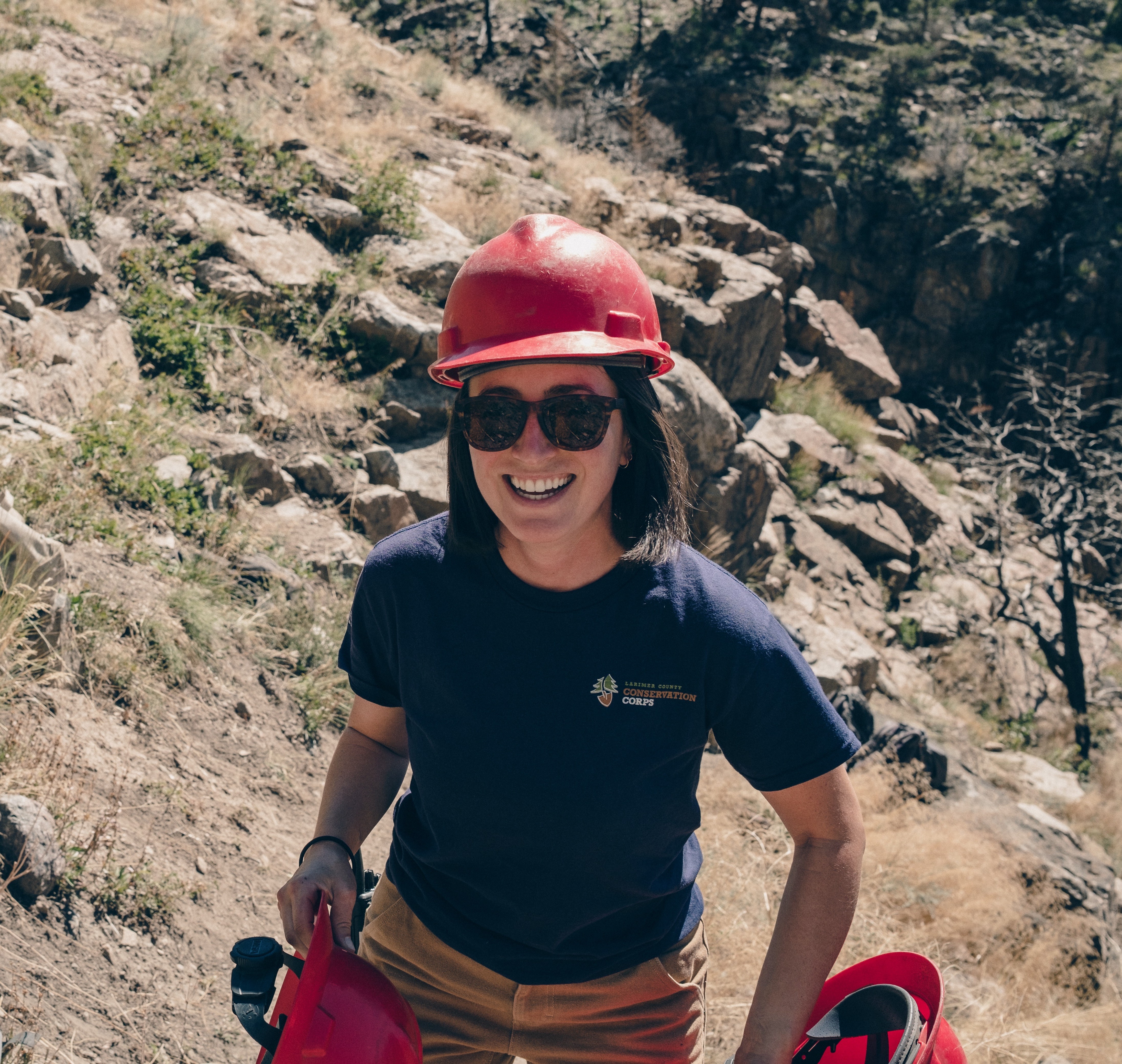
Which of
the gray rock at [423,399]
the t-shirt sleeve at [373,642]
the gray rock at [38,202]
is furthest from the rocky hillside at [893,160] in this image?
the t-shirt sleeve at [373,642]

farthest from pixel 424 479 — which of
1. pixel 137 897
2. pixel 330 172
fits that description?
pixel 137 897

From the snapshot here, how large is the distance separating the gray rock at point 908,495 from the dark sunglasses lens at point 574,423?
1134 cm

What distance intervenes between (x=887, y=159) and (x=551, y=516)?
60.9 feet

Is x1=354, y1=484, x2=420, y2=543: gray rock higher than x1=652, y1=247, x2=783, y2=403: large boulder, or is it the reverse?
x1=652, y1=247, x2=783, y2=403: large boulder

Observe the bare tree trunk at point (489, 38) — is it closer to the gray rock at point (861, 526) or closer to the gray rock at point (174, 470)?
the gray rock at point (861, 526)

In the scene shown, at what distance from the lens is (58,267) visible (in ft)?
19.1

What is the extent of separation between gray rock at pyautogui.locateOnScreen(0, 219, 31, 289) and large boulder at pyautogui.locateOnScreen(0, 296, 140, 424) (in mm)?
256

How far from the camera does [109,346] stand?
5.62m

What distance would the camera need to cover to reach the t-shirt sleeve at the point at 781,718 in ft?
4.55

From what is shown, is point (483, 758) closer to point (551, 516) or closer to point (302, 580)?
point (551, 516)

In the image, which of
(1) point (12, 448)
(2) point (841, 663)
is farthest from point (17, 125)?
(2) point (841, 663)

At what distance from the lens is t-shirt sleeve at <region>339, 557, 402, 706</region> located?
5.32 ft

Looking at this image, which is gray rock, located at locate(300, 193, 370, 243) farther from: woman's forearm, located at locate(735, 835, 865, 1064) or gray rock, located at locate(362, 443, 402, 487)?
woman's forearm, located at locate(735, 835, 865, 1064)

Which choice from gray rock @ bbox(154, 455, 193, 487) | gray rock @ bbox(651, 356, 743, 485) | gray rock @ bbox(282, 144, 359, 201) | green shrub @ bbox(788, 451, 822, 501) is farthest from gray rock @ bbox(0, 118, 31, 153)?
green shrub @ bbox(788, 451, 822, 501)
